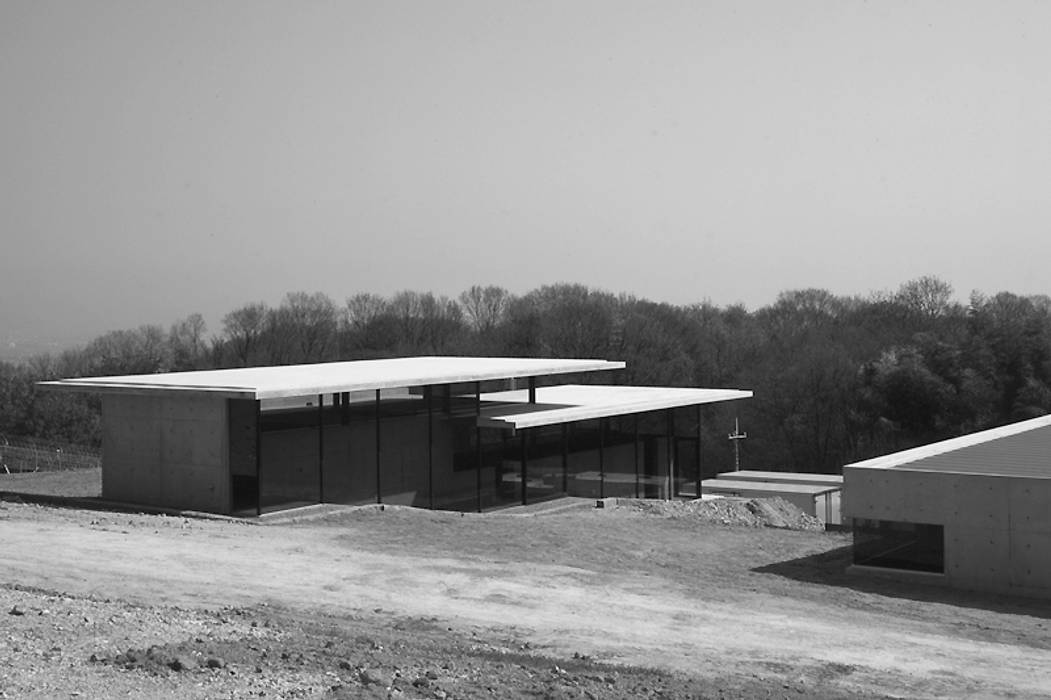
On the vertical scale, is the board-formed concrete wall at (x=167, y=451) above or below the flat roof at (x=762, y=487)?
above

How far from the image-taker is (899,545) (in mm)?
18844

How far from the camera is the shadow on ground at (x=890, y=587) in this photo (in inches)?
667

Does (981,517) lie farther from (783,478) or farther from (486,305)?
(486,305)

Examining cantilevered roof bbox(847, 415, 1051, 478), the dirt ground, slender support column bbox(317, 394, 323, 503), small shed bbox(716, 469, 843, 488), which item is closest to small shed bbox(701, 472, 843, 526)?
small shed bbox(716, 469, 843, 488)

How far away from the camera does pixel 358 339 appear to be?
289 feet

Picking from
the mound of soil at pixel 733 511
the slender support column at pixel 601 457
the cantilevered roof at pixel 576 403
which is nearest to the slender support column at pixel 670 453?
the cantilevered roof at pixel 576 403

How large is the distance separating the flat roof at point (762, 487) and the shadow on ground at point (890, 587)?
2402 centimetres

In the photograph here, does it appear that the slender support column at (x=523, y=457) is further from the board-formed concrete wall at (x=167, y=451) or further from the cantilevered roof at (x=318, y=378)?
the board-formed concrete wall at (x=167, y=451)

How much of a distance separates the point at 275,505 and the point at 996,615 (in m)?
14.2

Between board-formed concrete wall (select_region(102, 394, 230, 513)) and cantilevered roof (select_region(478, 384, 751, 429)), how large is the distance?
6704 millimetres

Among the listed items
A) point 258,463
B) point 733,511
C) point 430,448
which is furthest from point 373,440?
point 733,511

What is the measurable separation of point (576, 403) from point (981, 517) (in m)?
14.5

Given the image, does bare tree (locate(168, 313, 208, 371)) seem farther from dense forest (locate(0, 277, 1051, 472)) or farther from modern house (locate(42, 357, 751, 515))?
modern house (locate(42, 357, 751, 515))

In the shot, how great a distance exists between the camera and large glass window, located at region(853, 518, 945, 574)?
728 inches
